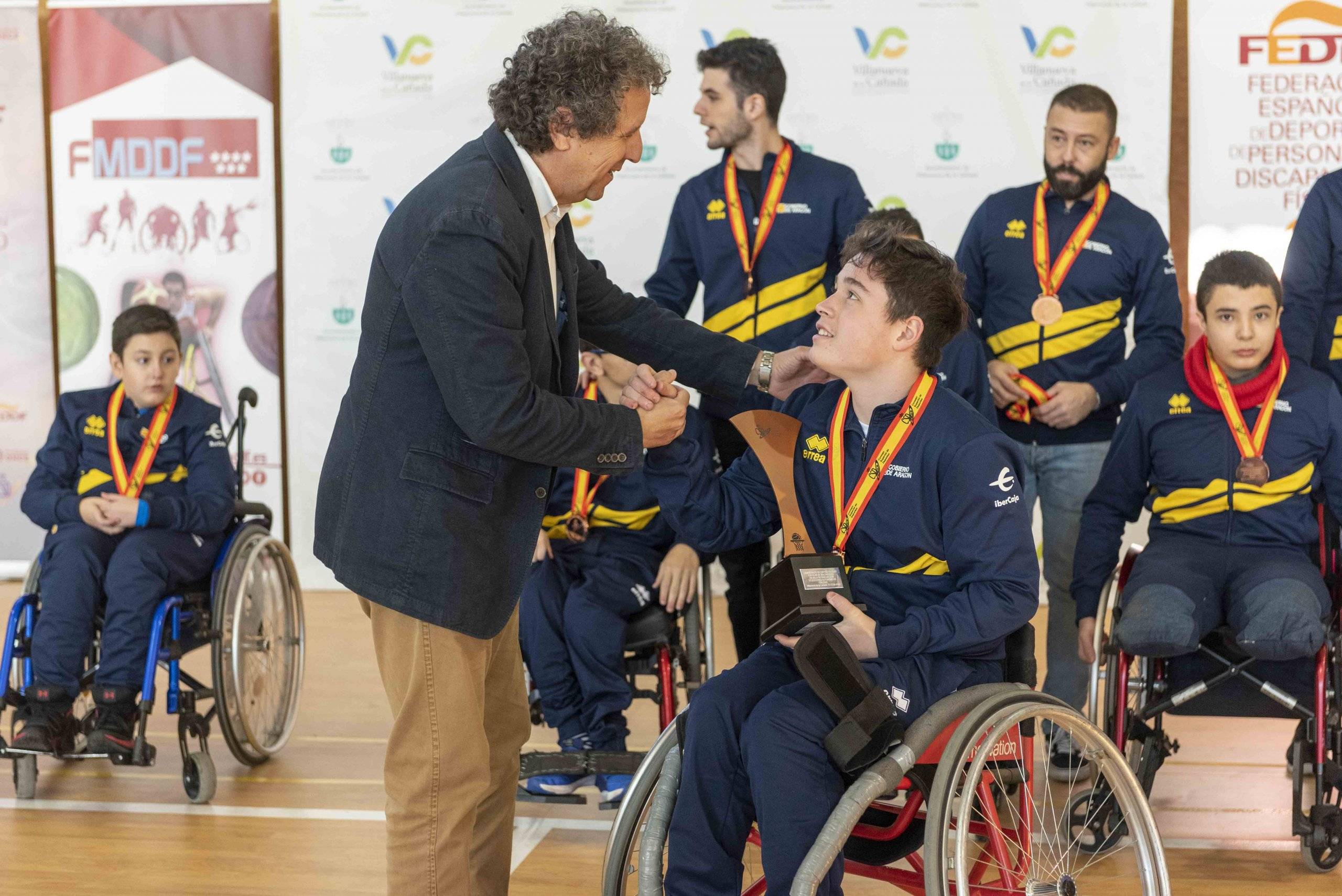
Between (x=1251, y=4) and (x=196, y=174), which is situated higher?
(x=1251, y=4)

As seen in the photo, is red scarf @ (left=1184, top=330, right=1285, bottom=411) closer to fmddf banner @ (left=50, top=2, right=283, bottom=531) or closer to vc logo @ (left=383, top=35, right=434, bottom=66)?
vc logo @ (left=383, top=35, right=434, bottom=66)

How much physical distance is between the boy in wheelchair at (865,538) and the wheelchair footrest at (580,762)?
34.7 inches

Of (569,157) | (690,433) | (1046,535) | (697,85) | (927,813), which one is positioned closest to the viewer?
(927,813)

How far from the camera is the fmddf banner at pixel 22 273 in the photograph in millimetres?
6281

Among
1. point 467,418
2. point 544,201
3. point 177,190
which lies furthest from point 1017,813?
point 177,190

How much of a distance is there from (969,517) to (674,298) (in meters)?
1.88

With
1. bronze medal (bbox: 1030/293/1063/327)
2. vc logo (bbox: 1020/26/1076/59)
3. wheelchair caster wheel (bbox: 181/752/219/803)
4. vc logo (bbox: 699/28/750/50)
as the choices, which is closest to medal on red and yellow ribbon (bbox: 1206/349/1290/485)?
bronze medal (bbox: 1030/293/1063/327)

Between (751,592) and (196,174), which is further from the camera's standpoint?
(196,174)

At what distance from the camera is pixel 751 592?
12.5ft

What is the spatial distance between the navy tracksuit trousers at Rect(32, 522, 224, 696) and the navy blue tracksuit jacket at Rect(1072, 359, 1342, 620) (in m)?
2.26

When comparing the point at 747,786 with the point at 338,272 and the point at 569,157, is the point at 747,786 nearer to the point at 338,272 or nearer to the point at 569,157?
the point at 569,157

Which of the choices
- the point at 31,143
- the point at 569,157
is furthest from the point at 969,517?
the point at 31,143

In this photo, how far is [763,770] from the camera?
6.47ft

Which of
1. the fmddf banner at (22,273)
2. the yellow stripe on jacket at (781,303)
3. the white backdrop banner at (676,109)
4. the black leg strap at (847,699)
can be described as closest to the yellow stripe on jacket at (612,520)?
the yellow stripe on jacket at (781,303)
